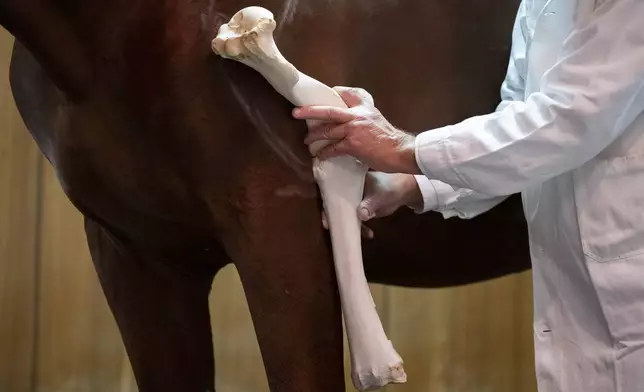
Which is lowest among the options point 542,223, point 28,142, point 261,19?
point 542,223

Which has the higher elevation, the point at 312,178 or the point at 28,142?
the point at 28,142

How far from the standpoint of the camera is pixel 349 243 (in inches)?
24.1

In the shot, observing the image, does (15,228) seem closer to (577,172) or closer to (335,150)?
(335,150)

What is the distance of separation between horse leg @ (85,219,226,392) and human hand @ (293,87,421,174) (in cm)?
22

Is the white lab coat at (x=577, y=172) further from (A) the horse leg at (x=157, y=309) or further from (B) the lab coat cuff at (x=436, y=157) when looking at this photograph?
(A) the horse leg at (x=157, y=309)

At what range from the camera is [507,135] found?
0.59m

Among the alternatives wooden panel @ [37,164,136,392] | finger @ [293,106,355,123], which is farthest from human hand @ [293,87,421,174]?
wooden panel @ [37,164,136,392]

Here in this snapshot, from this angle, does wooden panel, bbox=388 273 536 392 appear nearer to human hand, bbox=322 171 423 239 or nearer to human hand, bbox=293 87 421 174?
human hand, bbox=322 171 423 239

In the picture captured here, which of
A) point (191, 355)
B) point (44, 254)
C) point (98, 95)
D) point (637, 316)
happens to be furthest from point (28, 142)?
point (637, 316)

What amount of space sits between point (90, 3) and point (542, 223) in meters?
0.41

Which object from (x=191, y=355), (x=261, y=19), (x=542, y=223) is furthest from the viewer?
(x=191, y=355)

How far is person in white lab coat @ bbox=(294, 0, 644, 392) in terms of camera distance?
57 centimetres

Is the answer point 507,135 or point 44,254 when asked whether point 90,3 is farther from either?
point 44,254

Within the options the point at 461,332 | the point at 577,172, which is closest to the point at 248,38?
the point at 577,172
